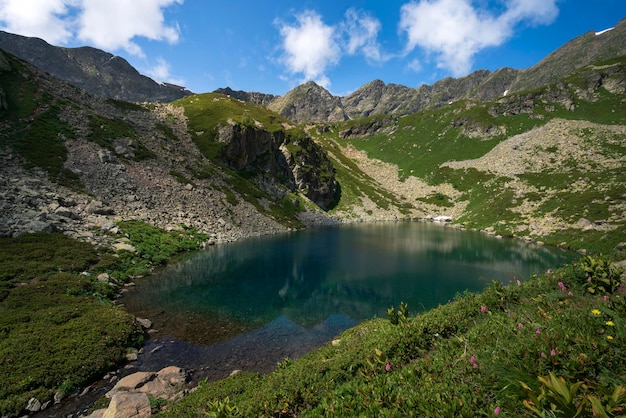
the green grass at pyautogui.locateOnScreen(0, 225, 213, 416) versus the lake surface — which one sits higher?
the green grass at pyautogui.locateOnScreen(0, 225, 213, 416)

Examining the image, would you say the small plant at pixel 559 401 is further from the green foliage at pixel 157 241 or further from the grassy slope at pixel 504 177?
the grassy slope at pixel 504 177

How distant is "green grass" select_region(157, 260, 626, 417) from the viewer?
5.20m

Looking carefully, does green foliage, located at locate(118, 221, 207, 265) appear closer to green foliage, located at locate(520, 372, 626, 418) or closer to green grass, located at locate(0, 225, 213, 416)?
green grass, located at locate(0, 225, 213, 416)

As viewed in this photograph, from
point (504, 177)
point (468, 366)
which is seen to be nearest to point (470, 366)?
point (468, 366)

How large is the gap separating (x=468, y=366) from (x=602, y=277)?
8.38 meters

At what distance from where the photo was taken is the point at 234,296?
30.9 meters

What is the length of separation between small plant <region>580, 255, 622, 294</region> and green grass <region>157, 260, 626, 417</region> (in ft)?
1.55

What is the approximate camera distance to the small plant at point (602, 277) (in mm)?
10873

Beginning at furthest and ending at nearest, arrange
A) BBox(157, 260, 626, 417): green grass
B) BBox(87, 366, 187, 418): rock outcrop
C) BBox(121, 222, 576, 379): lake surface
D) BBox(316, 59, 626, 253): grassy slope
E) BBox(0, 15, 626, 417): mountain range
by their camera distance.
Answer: BBox(316, 59, 626, 253): grassy slope < BBox(0, 15, 626, 417): mountain range < BBox(121, 222, 576, 379): lake surface < BBox(87, 366, 187, 418): rock outcrop < BBox(157, 260, 626, 417): green grass

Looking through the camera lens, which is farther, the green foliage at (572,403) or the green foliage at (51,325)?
the green foliage at (51,325)

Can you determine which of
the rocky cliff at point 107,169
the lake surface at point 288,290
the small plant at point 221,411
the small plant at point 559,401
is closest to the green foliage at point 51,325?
the lake surface at point 288,290

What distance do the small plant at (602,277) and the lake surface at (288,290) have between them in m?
13.3

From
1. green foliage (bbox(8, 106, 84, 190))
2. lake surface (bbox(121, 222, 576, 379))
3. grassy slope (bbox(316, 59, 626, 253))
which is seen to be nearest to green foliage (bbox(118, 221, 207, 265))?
lake surface (bbox(121, 222, 576, 379))

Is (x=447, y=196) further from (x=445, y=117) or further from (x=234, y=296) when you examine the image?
(x=234, y=296)
